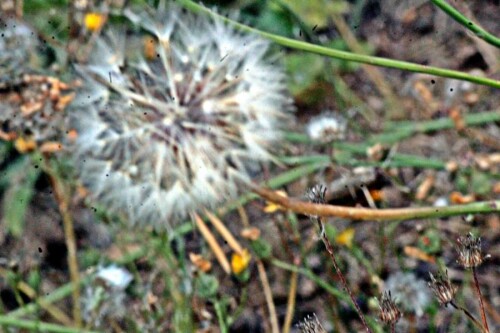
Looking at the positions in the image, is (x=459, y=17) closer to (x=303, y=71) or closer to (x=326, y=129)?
(x=326, y=129)

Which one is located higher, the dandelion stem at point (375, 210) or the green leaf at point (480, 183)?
the dandelion stem at point (375, 210)

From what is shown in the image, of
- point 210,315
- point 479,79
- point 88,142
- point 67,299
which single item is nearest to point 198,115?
point 88,142

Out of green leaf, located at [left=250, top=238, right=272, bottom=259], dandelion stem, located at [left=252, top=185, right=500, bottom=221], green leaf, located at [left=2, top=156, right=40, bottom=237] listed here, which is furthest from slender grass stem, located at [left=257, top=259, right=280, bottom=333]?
green leaf, located at [left=2, top=156, right=40, bottom=237]

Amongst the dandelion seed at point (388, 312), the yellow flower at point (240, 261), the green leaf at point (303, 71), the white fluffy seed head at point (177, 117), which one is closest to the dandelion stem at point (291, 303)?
the yellow flower at point (240, 261)

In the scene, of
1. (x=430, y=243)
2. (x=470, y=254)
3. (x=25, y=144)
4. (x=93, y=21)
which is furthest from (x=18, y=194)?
(x=470, y=254)

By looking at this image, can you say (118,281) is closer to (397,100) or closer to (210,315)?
(210,315)

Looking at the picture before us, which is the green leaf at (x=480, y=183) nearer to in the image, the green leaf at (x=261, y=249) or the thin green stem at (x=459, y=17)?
the green leaf at (x=261, y=249)

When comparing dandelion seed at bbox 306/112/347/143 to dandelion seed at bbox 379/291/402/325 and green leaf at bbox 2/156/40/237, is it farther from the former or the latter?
dandelion seed at bbox 379/291/402/325
